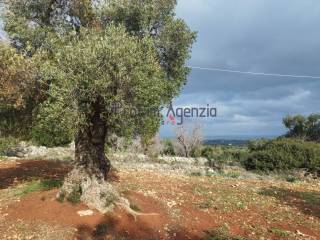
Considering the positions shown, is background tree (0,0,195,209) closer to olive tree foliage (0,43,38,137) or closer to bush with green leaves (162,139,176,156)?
olive tree foliage (0,43,38,137)

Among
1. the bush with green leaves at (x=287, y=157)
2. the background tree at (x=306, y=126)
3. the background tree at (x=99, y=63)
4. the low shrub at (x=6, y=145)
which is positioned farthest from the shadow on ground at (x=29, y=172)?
Result: the background tree at (x=306, y=126)

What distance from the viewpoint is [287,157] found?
26.2 m

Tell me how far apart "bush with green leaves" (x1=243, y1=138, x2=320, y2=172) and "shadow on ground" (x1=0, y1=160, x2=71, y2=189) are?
13529mm

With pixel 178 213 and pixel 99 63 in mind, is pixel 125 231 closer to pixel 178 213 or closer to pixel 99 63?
pixel 178 213

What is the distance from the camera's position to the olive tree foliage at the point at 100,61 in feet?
32.1

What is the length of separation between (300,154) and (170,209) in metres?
17.0

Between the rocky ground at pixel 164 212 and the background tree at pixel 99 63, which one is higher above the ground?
the background tree at pixel 99 63

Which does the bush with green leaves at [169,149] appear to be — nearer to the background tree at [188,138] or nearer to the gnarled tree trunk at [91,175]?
the background tree at [188,138]

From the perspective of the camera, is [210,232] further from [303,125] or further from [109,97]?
[303,125]

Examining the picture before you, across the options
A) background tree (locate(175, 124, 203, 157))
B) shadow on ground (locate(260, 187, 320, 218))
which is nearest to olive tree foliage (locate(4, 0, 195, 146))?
shadow on ground (locate(260, 187, 320, 218))

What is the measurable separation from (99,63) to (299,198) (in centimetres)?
1022

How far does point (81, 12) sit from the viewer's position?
1286cm

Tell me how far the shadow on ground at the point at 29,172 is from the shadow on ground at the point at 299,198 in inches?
339

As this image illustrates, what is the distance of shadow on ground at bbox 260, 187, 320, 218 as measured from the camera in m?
13.9
